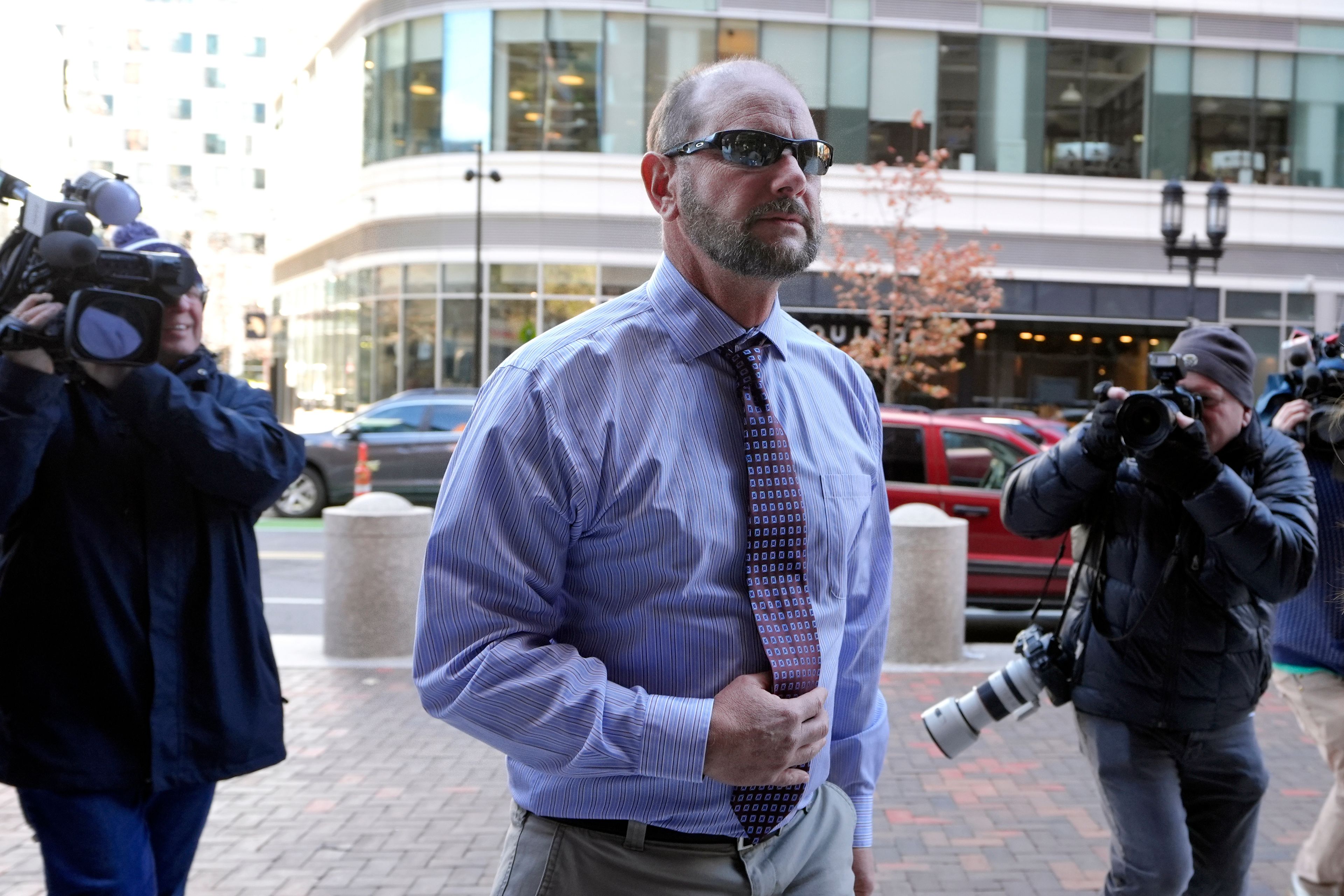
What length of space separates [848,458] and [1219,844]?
6.16ft

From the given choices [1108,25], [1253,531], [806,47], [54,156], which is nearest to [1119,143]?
[1108,25]

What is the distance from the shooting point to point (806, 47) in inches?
1168

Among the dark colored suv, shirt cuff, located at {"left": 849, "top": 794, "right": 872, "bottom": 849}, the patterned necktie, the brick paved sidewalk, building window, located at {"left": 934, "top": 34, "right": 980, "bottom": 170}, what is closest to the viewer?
the patterned necktie

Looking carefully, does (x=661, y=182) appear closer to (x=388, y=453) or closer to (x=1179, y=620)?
(x=1179, y=620)

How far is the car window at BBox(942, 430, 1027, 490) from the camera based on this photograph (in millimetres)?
10273

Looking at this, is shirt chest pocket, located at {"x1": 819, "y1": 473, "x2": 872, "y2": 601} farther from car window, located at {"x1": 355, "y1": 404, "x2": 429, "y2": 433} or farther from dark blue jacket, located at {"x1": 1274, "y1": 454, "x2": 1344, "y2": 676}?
car window, located at {"x1": 355, "y1": 404, "x2": 429, "y2": 433}

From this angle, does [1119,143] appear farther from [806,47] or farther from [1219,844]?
[1219,844]

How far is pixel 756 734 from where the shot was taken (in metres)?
2.05

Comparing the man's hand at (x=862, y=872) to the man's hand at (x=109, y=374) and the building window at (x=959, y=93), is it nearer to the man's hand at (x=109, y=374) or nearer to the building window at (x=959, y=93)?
the man's hand at (x=109, y=374)

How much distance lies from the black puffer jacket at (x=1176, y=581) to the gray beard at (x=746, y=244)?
5.25 ft

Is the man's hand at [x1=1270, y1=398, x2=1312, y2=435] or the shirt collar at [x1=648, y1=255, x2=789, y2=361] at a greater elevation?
the shirt collar at [x1=648, y1=255, x2=789, y2=361]

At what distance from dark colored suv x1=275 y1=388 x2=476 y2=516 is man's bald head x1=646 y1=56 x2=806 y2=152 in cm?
1443

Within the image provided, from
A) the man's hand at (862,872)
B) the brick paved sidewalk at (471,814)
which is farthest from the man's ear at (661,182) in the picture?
the brick paved sidewalk at (471,814)

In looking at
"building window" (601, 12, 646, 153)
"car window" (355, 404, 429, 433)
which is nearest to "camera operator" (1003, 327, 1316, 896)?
"car window" (355, 404, 429, 433)
